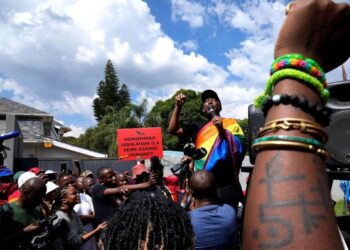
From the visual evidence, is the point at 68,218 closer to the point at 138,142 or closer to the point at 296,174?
the point at 296,174

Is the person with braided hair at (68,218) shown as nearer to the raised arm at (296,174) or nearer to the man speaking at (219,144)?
the man speaking at (219,144)

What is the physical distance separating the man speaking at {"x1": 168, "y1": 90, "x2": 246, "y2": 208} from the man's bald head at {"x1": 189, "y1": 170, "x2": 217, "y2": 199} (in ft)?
0.28

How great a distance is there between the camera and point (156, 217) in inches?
53.4

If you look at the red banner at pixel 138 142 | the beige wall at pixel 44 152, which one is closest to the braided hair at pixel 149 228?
the red banner at pixel 138 142

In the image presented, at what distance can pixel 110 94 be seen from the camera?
5019 centimetres

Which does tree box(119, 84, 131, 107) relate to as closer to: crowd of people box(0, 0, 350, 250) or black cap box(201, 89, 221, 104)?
black cap box(201, 89, 221, 104)

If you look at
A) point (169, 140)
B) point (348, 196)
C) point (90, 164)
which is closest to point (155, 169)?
point (348, 196)

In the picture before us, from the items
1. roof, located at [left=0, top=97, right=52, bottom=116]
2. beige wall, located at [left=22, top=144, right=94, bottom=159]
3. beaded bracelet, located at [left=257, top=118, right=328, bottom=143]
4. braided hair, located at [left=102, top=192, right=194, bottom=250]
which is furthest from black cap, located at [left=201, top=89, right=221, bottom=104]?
roof, located at [left=0, top=97, right=52, bottom=116]

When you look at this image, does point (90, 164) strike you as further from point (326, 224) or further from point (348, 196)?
point (326, 224)

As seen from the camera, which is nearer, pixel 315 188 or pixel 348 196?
pixel 315 188

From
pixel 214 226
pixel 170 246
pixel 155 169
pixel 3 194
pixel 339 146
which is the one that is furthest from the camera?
pixel 155 169

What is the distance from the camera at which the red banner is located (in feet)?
40.9

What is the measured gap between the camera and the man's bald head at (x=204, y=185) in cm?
305

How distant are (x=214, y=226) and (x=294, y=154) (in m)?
2.23
